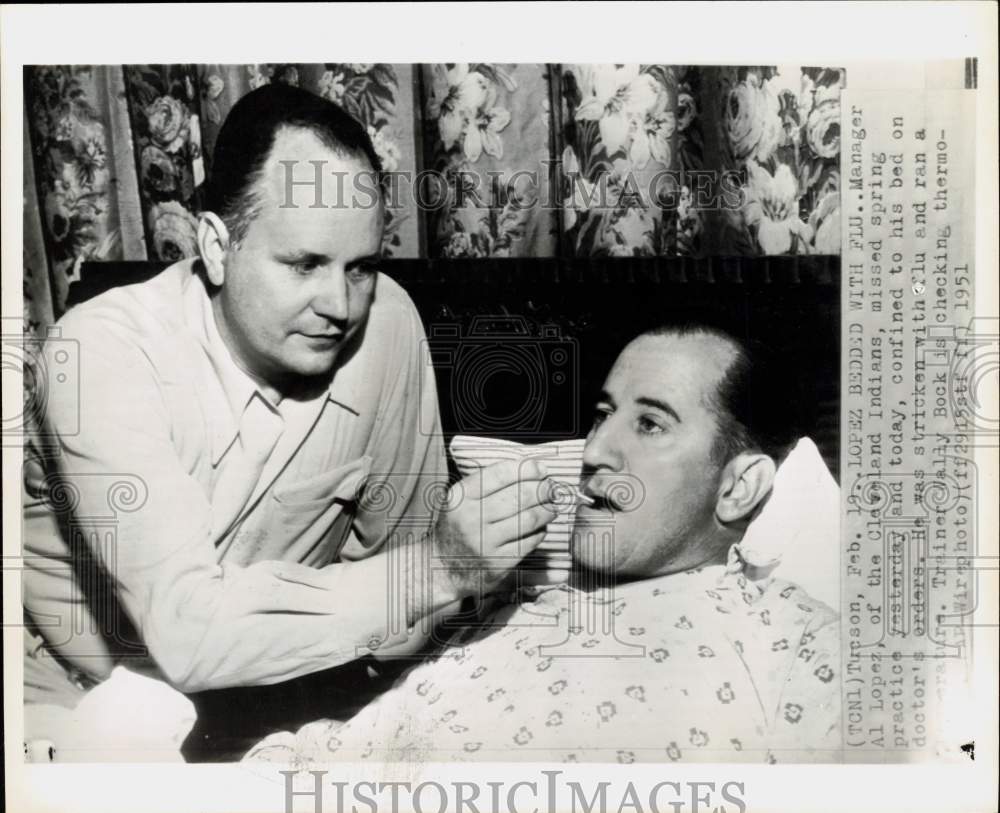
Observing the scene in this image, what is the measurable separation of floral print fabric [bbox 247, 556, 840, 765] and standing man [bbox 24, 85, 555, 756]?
148mm

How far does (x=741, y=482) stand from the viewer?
275 centimetres

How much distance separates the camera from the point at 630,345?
8.96 ft

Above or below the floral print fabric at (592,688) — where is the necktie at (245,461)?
above

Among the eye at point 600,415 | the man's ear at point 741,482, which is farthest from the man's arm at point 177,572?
the man's ear at point 741,482

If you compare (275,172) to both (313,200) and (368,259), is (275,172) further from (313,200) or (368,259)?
(368,259)

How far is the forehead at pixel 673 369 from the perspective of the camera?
2.73m

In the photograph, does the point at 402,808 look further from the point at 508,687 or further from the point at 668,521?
the point at 668,521

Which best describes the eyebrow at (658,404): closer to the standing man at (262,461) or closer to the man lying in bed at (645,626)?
the man lying in bed at (645,626)

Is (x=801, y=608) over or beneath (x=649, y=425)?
beneath

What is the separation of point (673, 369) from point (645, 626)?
64cm

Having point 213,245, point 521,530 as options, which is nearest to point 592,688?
point 521,530

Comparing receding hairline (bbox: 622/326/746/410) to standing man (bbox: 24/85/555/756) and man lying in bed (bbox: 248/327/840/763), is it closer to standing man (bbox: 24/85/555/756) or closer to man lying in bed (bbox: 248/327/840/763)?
man lying in bed (bbox: 248/327/840/763)

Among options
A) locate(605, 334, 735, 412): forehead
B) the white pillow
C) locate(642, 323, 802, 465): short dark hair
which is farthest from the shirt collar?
locate(642, 323, 802, 465): short dark hair

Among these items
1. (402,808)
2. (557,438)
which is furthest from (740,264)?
(402,808)
